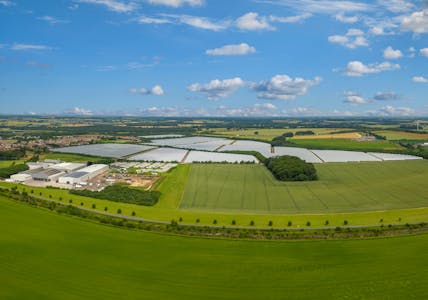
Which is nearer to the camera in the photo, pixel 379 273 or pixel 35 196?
pixel 379 273

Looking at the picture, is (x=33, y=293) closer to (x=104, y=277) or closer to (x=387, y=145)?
(x=104, y=277)

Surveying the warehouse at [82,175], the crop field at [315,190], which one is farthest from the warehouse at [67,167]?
the crop field at [315,190]

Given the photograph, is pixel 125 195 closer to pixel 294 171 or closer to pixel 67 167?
pixel 294 171

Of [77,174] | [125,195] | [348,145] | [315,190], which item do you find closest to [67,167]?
[77,174]

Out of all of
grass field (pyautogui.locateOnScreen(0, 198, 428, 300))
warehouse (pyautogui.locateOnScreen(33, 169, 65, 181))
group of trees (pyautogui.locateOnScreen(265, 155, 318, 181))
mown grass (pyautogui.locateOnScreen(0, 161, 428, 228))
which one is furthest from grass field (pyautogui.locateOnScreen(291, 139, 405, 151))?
grass field (pyautogui.locateOnScreen(0, 198, 428, 300))

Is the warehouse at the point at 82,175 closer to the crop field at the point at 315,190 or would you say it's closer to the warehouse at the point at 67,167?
the warehouse at the point at 67,167

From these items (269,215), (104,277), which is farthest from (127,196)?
→ (104,277)
